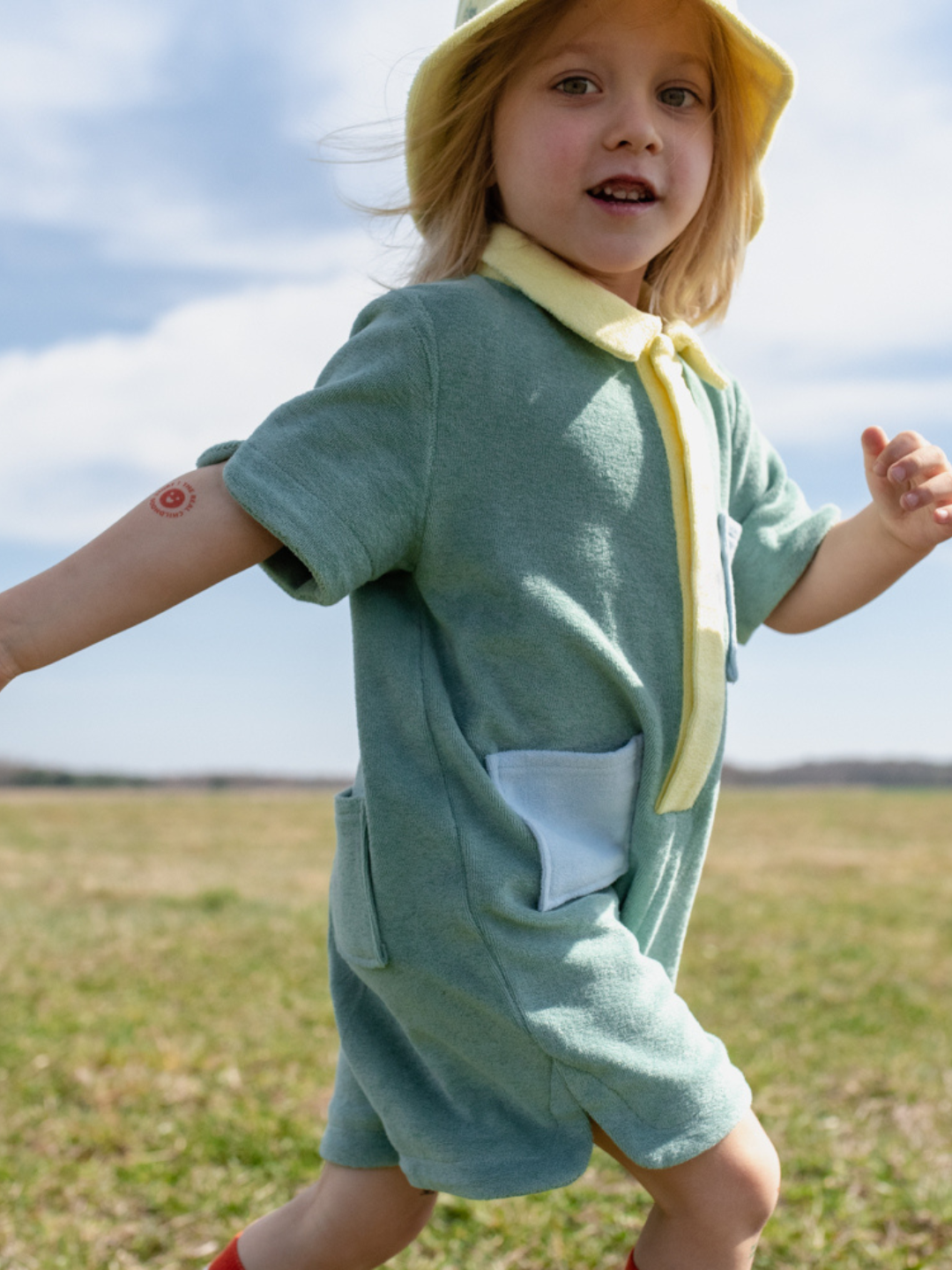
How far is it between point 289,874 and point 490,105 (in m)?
8.82

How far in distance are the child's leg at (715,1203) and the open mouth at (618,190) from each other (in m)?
1.28

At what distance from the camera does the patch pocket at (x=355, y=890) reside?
67.6 inches

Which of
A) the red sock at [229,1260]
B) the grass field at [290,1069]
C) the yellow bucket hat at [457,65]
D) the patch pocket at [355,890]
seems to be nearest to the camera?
the patch pocket at [355,890]

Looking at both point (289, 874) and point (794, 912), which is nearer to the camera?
point (794, 912)

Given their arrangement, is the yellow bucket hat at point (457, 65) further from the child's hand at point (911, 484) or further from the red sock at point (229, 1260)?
the red sock at point (229, 1260)

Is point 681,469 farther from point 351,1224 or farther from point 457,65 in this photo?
point 351,1224

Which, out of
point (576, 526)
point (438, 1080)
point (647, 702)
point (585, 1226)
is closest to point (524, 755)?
point (647, 702)

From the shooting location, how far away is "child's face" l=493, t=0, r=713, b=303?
1740mm

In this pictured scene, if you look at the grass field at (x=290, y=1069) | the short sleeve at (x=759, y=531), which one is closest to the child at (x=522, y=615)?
the short sleeve at (x=759, y=531)

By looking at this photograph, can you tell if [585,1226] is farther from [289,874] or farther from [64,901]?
[289,874]

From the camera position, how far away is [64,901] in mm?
8086

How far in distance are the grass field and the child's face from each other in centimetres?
221

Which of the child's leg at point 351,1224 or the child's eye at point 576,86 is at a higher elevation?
the child's eye at point 576,86

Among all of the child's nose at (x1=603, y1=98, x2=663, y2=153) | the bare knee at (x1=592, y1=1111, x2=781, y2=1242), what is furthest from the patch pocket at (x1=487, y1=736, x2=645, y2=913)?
the child's nose at (x1=603, y1=98, x2=663, y2=153)
